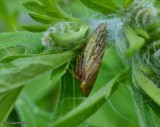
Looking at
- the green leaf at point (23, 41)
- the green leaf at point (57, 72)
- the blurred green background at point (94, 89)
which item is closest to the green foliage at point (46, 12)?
the green leaf at point (23, 41)

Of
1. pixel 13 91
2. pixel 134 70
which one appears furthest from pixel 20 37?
pixel 134 70

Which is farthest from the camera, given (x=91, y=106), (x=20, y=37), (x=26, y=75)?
(x=20, y=37)

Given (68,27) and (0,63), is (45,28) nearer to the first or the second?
(68,27)

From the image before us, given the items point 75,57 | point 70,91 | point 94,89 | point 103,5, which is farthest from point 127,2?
point 94,89

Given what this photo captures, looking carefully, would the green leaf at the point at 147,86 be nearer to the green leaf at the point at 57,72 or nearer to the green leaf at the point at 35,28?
the green leaf at the point at 57,72

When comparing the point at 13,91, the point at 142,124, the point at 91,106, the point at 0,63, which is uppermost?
the point at 0,63

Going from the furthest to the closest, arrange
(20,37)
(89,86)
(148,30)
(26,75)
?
(20,37) → (89,86) → (148,30) → (26,75)

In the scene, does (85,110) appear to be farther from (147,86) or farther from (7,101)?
(7,101)
